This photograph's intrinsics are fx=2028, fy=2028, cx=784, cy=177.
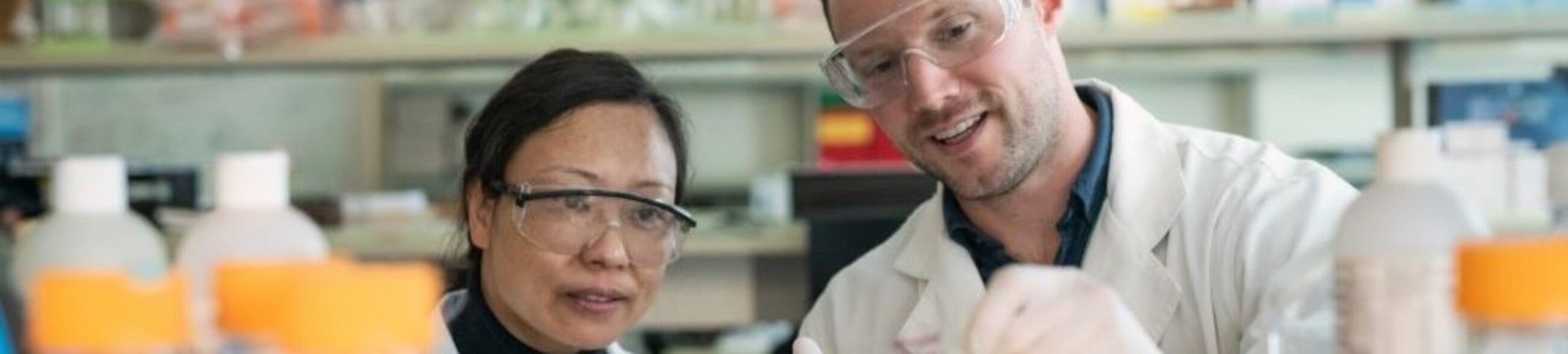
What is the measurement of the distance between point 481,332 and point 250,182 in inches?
39.9

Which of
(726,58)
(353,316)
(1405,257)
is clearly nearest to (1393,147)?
(1405,257)

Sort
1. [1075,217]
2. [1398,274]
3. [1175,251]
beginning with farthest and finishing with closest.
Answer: [1075,217], [1175,251], [1398,274]

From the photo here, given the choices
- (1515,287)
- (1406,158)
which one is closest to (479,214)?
(1406,158)

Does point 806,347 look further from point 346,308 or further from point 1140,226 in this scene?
point 346,308

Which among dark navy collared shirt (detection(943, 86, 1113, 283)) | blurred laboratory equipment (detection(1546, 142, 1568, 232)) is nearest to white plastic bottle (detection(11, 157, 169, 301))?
dark navy collared shirt (detection(943, 86, 1113, 283))

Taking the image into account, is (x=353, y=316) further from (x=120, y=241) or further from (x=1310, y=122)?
(x=1310, y=122)

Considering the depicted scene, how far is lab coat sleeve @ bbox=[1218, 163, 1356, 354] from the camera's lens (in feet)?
5.90

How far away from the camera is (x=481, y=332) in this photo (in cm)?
217

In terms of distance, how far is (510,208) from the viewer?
7.07 ft

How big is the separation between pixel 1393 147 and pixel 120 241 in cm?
77

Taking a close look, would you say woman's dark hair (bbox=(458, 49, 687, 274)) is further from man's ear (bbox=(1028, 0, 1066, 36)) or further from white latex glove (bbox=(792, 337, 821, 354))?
white latex glove (bbox=(792, 337, 821, 354))

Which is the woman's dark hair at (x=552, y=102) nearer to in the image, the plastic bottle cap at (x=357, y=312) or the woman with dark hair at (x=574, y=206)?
the woman with dark hair at (x=574, y=206)

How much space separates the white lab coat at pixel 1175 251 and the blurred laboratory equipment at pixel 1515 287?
71 cm

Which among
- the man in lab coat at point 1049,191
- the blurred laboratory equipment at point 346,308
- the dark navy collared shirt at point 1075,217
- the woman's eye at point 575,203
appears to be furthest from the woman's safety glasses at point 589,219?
the blurred laboratory equipment at point 346,308
